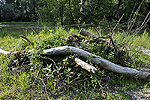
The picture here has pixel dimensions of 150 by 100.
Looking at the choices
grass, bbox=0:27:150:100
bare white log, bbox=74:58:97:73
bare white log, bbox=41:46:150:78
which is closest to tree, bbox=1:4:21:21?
grass, bbox=0:27:150:100

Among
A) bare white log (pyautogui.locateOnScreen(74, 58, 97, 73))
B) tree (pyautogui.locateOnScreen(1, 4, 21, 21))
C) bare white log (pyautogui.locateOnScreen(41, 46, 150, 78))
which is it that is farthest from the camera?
tree (pyautogui.locateOnScreen(1, 4, 21, 21))

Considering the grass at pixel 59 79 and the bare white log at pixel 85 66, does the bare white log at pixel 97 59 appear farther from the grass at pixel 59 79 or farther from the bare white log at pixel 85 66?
the bare white log at pixel 85 66

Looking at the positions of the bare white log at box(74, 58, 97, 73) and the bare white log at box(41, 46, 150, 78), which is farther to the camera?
the bare white log at box(41, 46, 150, 78)

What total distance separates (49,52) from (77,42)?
1.01m

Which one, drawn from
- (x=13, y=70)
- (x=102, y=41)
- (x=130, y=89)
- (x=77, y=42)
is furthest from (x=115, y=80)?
(x=13, y=70)

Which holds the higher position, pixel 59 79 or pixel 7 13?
pixel 7 13

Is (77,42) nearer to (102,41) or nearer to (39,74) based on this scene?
(102,41)

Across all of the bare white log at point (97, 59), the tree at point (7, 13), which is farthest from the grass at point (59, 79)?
the tree at point (7, 13)

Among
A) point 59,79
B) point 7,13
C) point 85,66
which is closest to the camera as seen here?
point 85,66

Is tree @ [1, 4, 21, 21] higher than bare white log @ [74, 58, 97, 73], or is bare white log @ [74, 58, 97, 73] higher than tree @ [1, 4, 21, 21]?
tree @ [1, 4, 21, 21]

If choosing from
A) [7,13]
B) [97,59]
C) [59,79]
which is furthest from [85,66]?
[7,13]

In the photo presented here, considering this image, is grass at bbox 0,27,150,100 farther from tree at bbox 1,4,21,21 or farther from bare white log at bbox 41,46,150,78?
tree at bbox 1,4,21,21

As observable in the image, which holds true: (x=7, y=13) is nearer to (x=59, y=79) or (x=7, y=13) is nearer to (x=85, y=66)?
(x=59, y=79)

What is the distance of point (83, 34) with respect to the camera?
3953mm
